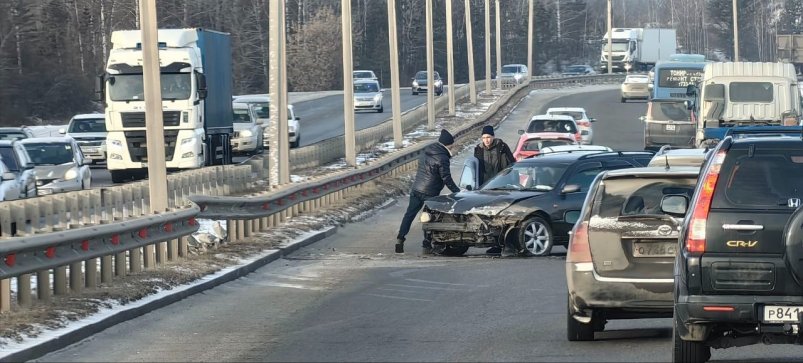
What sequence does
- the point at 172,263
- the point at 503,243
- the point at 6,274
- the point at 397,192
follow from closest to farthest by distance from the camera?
the point at 6,274, the point at 172,263, the point at 503,243, the point at 397,192

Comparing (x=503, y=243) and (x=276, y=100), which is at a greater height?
(x=276, y=100)

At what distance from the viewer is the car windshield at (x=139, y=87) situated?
35.3 metres

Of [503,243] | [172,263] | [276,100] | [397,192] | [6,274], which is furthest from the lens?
[397,192]

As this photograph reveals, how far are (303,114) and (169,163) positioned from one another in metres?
42.5

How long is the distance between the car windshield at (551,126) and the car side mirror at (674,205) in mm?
32488

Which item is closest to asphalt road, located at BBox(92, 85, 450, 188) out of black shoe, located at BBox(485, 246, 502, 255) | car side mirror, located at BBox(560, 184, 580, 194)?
black shoe, located at BBox(485, 246, 502, 255)

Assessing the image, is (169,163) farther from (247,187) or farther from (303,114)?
(303,114)

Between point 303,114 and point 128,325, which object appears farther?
point 303,114

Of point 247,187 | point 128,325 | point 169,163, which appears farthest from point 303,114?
point 128,325

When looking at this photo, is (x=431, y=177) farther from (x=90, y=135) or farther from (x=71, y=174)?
(x=90, y=135)

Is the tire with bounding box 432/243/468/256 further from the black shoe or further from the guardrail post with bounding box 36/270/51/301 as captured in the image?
the guardrail post with bounding box 36/270/51/301

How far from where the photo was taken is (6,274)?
12.0 meters

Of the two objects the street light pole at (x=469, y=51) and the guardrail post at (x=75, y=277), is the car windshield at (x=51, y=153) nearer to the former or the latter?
the guardrail post at (x=75, y=277)

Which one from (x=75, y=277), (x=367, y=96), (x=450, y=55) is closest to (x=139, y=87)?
(x=75, y=277)
